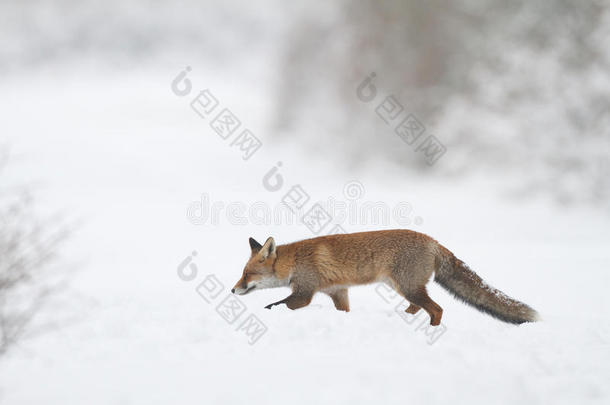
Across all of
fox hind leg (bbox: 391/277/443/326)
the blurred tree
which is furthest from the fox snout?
the blurred tree

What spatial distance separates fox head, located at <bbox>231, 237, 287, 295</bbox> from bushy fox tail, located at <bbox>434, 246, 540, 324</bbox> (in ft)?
6.44

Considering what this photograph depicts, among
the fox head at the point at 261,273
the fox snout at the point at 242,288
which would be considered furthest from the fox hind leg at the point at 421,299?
the fox snout at the point at 242,288

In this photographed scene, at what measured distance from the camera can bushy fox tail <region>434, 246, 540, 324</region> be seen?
6.46m

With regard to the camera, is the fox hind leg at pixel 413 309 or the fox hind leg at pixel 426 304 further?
the fox hind leg at pixel 413 309

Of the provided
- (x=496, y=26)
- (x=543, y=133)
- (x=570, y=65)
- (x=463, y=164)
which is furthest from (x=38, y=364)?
(x=496, y=26)

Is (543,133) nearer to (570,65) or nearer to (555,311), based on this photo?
(570,65)

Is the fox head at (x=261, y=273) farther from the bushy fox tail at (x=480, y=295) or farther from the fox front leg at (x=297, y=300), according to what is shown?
the bushy fox tail at (x=480, y=295)

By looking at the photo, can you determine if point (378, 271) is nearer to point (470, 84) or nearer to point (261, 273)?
point (261, 273)

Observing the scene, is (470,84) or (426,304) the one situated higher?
(470,84)

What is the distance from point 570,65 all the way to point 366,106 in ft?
34.2

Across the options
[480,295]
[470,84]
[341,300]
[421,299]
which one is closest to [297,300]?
[341,300]

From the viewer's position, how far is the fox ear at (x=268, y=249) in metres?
6.75

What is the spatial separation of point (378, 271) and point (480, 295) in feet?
3.88

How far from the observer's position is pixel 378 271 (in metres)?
6.67
